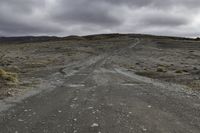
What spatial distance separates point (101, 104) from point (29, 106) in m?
2.45

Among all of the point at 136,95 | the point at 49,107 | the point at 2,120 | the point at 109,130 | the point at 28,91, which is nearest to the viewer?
the point at 109,130

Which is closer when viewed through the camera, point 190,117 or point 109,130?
point 109,130

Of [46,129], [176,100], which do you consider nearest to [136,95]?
[176,100]

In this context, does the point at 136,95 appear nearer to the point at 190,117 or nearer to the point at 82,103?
the point at 82,103

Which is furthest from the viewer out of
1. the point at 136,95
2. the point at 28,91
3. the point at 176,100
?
the point at 28,91

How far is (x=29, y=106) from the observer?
10211 millimetres

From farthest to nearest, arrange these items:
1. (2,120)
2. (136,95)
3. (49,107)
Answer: (136,95), (49,107), (2,120)

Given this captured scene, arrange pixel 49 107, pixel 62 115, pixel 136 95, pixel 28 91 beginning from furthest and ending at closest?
1. pixel 28 91
2. pixel 136 95
3. pixel 49 107
4. pixel 62 115

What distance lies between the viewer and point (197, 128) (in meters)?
7.61

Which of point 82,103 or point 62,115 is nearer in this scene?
point 62,115

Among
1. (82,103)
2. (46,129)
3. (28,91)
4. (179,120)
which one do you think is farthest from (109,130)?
(28,91)

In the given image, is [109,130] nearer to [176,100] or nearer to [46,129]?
[46,129]

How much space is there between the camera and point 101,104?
10.5 meters

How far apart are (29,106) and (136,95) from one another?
4.65 metres
